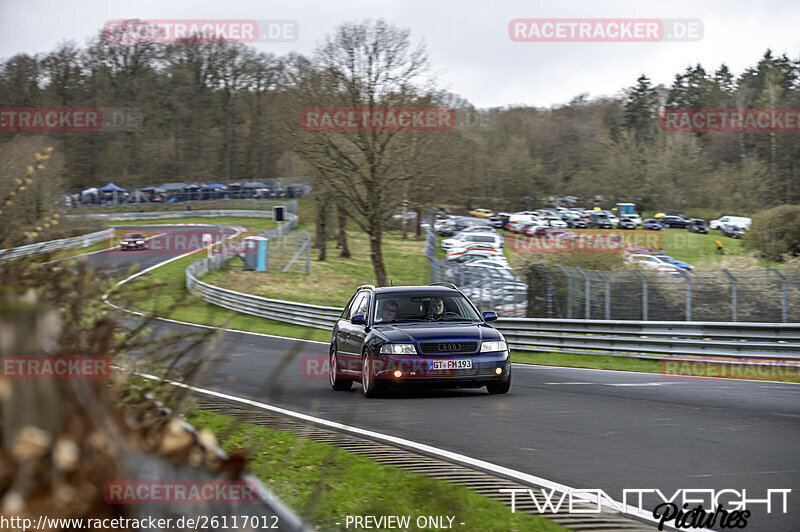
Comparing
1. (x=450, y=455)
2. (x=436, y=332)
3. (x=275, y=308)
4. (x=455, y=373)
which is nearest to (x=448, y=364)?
(x=455, y=373)

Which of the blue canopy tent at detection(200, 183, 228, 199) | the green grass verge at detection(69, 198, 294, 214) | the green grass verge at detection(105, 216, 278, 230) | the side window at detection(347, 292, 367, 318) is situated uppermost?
the blue canopy tent at detection(200, 183, 228, 199)

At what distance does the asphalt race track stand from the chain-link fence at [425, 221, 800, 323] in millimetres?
5327

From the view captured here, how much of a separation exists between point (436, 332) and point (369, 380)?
3.77 ft

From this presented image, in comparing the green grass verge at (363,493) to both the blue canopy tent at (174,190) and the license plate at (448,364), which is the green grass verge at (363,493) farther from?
the blue canopy tent at (174,190)

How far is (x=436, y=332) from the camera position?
40.7ft

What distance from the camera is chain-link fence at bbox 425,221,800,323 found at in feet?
64.9

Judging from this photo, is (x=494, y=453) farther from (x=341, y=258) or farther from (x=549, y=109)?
(x=549, y=109)

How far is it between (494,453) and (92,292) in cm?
417

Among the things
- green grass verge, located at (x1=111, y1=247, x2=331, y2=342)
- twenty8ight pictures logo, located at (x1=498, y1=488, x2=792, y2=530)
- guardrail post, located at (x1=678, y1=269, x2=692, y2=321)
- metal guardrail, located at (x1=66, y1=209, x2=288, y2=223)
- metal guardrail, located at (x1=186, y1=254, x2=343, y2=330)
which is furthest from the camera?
metal guardrail, located at (x1=66, y1=209, x2=288, y2=223)

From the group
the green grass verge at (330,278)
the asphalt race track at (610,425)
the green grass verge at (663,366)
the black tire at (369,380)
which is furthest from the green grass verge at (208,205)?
the black tire at (369,380)

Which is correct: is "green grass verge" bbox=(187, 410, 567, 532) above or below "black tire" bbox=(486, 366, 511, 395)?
above

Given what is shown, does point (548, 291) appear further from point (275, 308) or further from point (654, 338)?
point (275, 308)

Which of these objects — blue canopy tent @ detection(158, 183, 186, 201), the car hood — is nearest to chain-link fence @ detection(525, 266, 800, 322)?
the car hood

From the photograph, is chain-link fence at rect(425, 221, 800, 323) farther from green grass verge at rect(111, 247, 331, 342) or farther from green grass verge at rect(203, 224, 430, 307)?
green grass verge at rect(203, 224, 430, 307)
